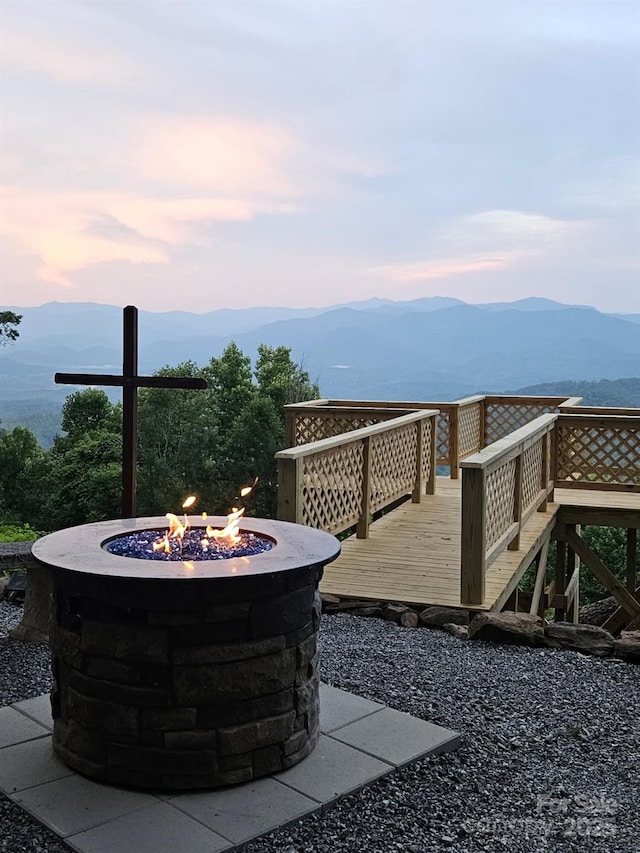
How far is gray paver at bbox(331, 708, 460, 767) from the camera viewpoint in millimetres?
3180

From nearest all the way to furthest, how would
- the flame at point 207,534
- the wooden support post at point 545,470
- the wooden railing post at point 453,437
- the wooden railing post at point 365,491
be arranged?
the flame at point 207,534 → the wooden railing post at point 365,491 → the wooden support post at point 545,470 → the wooden railing post at point 453,437

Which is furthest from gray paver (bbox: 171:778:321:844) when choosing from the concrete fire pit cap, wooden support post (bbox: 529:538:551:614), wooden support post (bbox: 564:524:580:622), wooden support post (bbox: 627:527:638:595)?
wooden support post (bbox: 627:527:638:595)

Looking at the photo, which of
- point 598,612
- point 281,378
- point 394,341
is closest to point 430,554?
point 598,612

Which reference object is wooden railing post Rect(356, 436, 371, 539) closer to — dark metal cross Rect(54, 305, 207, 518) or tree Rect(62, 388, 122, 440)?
dark metal cross Rect(54, 305, 207, 518)

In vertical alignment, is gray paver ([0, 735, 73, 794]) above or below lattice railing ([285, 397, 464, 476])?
below

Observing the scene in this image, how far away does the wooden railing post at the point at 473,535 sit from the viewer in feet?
18.4

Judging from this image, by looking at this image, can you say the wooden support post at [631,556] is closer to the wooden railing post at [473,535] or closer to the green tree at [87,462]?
the wooden railing post at [473,535]

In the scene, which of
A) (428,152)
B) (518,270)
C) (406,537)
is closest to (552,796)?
(406,537)

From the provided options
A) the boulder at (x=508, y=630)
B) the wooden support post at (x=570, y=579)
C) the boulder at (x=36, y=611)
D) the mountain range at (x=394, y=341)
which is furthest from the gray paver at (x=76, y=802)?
the mountain range at (x=394, y=341)

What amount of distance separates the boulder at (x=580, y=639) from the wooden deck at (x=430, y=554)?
76cm

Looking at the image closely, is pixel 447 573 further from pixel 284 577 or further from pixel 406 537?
pixel 284 577

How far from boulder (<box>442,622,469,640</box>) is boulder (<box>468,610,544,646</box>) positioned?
0.19 ft

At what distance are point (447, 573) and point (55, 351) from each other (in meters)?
95.4

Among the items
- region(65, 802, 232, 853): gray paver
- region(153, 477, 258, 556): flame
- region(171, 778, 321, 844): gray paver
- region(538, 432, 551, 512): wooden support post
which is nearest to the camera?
region(65, 802, 232, 853): gray paver
